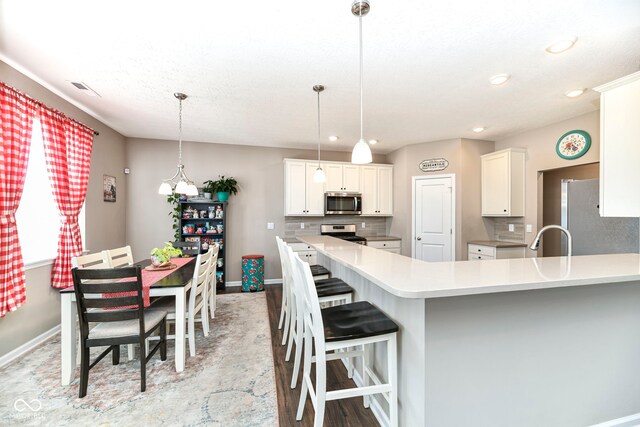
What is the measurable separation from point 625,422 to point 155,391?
10.0 ft

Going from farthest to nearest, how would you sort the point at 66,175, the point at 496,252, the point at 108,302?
the point at 496,252
the point at 66,175
the point at 108,302

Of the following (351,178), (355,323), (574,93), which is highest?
(574,93)

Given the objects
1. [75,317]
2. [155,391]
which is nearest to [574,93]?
[155,391]

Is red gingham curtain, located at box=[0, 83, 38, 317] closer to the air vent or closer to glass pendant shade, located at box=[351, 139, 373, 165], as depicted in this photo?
the air vent

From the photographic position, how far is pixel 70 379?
2.04 metres

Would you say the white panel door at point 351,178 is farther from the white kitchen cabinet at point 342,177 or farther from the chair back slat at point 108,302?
the chair back slat at point 108,302

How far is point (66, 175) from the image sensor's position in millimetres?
3006

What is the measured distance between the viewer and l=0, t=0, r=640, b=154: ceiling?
1.71 metres

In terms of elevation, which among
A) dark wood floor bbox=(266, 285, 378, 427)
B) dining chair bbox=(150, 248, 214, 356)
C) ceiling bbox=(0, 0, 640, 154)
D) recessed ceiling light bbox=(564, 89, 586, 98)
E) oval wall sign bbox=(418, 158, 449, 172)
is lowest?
dark wood floor bbox=(266, 285, 378, 427)

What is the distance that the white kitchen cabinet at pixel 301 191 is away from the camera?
191 inches

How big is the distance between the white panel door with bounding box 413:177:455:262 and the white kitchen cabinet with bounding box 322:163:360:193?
1.10 m

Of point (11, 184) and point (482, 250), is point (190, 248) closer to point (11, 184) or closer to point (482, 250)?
point (11, 184)

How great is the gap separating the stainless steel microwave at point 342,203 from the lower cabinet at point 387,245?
627 millimetres

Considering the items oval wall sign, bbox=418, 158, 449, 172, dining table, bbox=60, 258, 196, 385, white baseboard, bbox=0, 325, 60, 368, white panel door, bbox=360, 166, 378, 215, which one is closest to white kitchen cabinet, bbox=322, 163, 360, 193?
white panel door, bbox=360, 166, 378, 215
